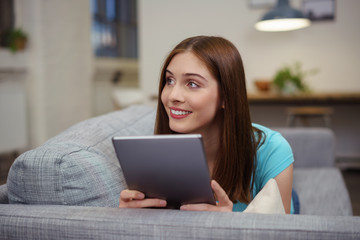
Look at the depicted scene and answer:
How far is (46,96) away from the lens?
5.63 m

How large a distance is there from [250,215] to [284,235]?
84 millimetres

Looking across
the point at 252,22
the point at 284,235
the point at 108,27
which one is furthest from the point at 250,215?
the point at 108,27

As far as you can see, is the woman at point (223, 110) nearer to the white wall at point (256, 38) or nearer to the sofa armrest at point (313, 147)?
the sofa armrest at point (313, 147)

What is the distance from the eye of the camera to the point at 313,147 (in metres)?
2.43

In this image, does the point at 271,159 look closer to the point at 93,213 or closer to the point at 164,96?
the point at 164,96

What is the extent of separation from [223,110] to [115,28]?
23.5 ft

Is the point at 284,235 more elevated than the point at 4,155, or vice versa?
the point at 284,235

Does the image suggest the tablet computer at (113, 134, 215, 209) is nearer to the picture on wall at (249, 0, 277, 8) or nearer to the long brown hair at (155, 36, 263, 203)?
the long brown hair at (155, 36, 263, 203)

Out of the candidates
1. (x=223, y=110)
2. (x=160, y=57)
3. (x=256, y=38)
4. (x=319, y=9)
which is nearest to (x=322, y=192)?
(x=223, y=110)

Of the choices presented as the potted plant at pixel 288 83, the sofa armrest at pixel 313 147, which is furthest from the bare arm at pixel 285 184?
the potted plant at pixel 288 83

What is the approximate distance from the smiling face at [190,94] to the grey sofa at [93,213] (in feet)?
0.87

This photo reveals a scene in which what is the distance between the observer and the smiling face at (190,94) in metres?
1.11

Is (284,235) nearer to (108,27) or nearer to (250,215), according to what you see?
(250,215)

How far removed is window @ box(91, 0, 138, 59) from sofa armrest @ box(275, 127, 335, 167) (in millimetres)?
5937
